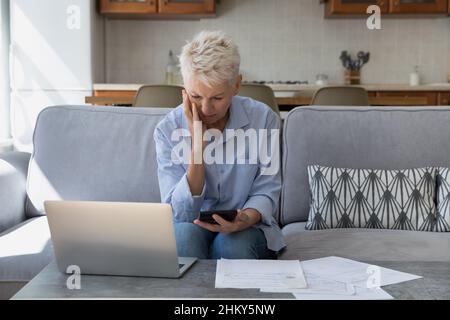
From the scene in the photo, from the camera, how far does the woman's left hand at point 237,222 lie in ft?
5.35

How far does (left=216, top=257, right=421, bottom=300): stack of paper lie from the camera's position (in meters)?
1.25

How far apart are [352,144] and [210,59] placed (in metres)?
0.82

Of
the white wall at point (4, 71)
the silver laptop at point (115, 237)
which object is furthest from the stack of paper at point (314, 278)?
the white wall at point (4, 71)

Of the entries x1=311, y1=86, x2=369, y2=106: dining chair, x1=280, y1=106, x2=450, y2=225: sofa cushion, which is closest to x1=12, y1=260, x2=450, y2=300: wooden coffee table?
x1=280, y1=106, x2=450, y2=225: sofa cushion

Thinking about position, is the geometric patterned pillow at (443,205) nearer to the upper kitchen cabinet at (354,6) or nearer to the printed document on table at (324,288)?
the printed document on table at (324,288)

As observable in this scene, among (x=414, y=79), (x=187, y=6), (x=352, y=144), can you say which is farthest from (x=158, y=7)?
(x=352, y=144)

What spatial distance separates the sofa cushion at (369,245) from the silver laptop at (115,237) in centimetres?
70

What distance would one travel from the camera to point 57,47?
497 cm

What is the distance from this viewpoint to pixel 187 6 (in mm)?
5270

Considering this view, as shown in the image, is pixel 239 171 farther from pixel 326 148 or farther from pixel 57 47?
pixel 57 47

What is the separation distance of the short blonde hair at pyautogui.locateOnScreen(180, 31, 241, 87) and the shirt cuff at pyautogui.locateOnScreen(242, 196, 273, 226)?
0.36 metres

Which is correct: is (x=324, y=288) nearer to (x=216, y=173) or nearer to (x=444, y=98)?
(x=216, y=173)

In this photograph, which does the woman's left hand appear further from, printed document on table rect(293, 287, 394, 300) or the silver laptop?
printed document on table rect(293, 287, 394, 300)
